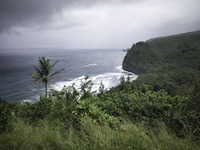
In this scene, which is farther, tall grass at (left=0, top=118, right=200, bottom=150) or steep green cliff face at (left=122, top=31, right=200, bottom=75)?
steep green cliff face at (left=122, top=31, right=200, bottom=75)

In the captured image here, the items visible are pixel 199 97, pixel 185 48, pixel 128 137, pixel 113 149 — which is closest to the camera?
pixel 113 149

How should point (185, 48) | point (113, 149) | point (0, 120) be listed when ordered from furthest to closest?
point (185, 48) < point (0, 120) < point (113, 149)

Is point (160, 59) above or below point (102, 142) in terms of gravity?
above

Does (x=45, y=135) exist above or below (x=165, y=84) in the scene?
above

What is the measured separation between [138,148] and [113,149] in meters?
0.41

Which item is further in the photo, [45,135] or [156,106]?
[156,106]

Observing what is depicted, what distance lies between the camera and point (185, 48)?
399 feet

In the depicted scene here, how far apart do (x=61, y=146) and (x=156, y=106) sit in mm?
6581

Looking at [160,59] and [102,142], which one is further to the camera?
[160,59]

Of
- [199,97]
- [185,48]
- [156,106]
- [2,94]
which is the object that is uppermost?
[185,48]

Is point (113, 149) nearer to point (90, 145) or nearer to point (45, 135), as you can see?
point (90, 145)

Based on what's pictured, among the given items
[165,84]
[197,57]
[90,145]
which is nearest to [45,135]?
[90,145]

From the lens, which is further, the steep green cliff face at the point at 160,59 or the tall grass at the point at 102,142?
the steep green cliff face at the point at 160,59

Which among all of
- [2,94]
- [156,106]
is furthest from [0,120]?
[2,94]
